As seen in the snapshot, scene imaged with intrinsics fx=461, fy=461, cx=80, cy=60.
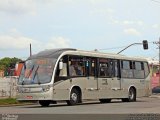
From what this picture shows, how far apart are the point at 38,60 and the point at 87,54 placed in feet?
10.5

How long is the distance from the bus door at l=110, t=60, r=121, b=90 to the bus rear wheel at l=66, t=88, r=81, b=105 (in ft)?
12.2

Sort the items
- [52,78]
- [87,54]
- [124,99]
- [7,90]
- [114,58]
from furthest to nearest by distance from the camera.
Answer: [7,90]
[124,99]
[114,58]
[87,54]
[52,78]

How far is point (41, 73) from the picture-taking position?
23.8 m

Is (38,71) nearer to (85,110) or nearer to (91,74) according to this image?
(91,74)

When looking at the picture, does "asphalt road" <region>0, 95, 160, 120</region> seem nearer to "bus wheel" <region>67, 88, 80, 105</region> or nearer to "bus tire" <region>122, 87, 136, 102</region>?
"bus wheel" <region>67, 88, 80, 105</region>

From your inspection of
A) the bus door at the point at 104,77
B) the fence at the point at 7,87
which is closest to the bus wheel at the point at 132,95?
the bus door at the point at 104,77

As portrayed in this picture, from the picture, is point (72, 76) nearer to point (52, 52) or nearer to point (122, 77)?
point (52, 52)

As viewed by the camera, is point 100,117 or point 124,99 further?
point 124,99

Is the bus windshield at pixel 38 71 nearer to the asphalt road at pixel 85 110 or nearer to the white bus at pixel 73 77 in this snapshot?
the white bus at pixel 73 77

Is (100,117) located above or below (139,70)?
below

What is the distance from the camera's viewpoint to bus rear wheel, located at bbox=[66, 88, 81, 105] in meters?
24.7

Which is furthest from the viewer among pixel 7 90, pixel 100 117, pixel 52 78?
pixel 7 90

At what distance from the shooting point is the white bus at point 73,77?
23.6 metres

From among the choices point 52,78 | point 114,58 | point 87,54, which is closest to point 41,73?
point 52,78
